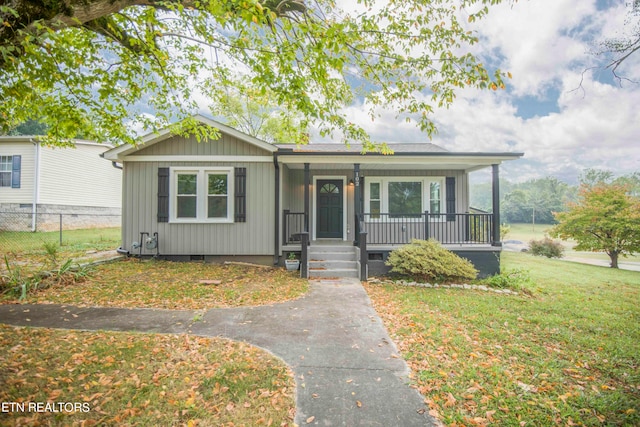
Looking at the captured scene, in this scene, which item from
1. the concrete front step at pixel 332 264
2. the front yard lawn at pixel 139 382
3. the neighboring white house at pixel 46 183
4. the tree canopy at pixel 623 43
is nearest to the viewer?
the front yard lawn at pixel 139 382

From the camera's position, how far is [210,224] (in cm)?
853

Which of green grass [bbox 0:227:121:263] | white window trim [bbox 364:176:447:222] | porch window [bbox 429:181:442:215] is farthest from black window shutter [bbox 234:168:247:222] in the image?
porch window [bbox 429:181:442:215]

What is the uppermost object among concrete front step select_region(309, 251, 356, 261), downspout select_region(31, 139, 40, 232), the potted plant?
downspout select_region(31, 139, 40, 232)

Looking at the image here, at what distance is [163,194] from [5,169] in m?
12.0

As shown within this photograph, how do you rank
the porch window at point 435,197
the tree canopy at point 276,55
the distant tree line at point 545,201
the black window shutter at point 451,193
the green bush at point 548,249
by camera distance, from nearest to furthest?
the tree canopy at point 276,55
the black window shutter at point 451,193
the porch window at point 435,197
the green bush at point 548,249
the distant tree line at point 545,201

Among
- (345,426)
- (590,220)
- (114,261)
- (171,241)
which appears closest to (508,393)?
(345,426)

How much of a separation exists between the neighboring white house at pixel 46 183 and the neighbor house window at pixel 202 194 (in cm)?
703

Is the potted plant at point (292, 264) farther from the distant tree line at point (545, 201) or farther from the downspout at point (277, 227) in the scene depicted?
the distant tree line at point (545, 201)

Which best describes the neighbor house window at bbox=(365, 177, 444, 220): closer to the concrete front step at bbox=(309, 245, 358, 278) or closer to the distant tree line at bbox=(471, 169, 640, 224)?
the concrete front step at bbox=(309, 245, 358, 278)

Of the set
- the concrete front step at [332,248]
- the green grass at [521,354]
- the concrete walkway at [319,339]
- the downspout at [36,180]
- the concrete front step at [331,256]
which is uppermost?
the downspout at [36,180]

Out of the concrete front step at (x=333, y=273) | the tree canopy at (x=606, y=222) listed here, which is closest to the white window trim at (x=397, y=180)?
the concrete front step at (x=333, y=273)

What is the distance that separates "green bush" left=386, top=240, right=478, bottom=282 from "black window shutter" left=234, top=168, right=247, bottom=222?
452cm

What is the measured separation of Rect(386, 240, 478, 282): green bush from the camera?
22.5 ft

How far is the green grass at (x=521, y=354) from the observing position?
93.8 inches
